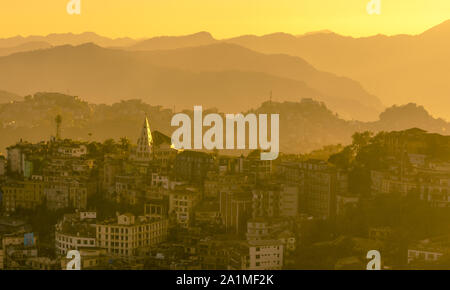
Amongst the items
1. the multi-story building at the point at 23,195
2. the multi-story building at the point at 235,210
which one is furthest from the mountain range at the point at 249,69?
the multi-story building at the point at 235,210

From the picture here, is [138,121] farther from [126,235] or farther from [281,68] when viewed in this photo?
[126,235]

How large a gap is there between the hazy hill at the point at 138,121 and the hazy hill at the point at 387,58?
646cm

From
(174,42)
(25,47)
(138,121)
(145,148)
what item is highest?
(174,42)

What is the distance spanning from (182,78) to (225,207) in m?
52.5

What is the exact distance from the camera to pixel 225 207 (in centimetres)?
1798

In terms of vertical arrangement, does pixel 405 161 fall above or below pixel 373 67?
below

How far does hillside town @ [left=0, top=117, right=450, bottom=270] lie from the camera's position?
16.1 m

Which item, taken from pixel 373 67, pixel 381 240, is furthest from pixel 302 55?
pixel 381 240

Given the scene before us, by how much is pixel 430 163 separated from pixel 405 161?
53 centimetres

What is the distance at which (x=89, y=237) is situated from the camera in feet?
55.6

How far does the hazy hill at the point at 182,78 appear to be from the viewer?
213ft

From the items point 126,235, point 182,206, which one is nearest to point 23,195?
point 182,206

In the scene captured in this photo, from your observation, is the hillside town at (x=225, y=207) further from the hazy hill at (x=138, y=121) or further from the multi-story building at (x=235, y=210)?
the hazy hill at (x=138, y=121)
